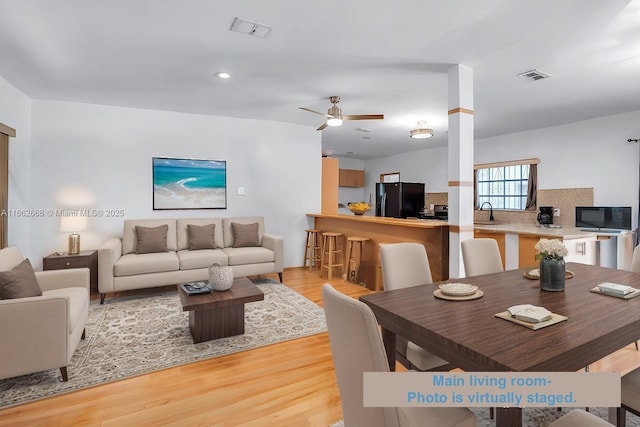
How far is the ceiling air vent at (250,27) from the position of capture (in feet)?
8.42

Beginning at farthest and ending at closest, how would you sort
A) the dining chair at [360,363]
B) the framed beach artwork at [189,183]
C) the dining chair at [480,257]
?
the framed beach artwork at [189,183]
the dining chair at [480,257]
the dining chair at [360,363]

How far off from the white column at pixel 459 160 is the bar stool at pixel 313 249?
2665 millimetres

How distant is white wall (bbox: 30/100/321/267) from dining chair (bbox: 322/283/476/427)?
467 cm

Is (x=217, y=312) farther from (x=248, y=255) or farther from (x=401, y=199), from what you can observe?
(x=401, y=199)

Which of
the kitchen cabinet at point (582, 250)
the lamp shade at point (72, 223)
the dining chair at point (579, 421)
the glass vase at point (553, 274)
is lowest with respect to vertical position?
the dining chair at point (579, 421)

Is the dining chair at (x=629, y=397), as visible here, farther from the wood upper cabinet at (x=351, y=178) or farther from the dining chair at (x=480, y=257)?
the wood upper cabinet at (x=351, y=178)

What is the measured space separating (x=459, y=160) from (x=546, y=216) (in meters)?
3.38

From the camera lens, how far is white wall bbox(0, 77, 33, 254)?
3809mm

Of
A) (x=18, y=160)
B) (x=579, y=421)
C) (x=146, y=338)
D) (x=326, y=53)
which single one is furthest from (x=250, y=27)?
(x=18, y=160)

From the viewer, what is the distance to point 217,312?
2918mm

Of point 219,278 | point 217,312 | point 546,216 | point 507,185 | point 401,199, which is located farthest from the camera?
point 401,199

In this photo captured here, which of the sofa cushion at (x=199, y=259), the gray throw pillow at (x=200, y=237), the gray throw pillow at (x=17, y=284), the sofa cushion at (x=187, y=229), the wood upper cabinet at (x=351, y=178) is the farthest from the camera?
the wood upper cabinet at (x=351, y=178)

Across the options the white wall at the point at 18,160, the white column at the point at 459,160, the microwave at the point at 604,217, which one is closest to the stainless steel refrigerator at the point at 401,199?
the microwave at the point at 604,217

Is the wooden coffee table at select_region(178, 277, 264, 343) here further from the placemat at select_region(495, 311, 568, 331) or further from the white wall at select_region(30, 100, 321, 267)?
the white wall at select_region(30, 100, 321, 267)
